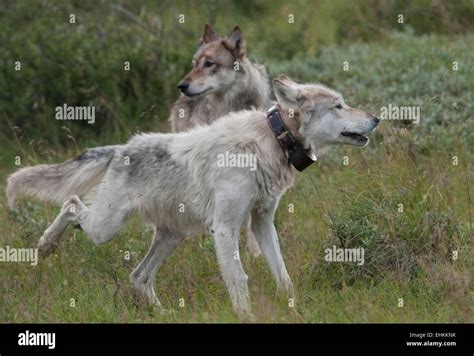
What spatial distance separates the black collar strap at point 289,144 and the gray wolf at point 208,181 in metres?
0.05

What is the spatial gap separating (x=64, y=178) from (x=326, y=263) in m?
2.06

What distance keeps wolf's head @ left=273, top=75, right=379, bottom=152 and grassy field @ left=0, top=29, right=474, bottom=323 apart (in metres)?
0.68

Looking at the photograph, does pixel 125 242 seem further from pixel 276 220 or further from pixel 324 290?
pixel 324 290

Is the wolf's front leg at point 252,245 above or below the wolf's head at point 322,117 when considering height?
below

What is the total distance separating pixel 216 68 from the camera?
9750mm

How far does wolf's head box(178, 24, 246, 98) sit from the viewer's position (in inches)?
382

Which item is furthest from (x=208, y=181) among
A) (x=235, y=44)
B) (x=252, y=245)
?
(x=235, y=44)

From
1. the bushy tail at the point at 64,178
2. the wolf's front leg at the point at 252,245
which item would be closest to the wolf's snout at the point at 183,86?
the wolf's front leg at the point at 252,245

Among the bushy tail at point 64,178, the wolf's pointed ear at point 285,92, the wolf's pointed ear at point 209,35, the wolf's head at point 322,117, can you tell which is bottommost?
the bushy tail at point 64,178

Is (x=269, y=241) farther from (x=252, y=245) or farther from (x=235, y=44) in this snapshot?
(x=235, y=44)

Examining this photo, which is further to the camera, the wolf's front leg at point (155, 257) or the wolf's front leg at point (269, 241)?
the wolf's front leg at point (155, 257)

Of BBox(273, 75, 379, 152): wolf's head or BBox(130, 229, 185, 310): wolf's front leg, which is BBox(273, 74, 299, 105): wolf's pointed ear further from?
BBox(130, 229, 185, 310): wolf's front leg

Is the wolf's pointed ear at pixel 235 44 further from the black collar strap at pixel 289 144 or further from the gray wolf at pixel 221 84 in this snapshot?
the black collar strap at pixel 289 144

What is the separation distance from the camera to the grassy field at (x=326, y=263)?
23.7 ft
